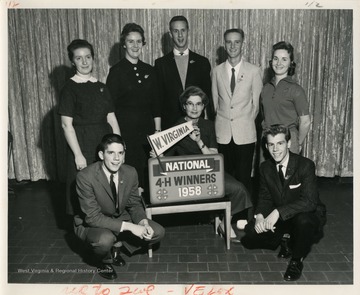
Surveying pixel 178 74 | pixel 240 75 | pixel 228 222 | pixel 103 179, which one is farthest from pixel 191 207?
pixel 178 74

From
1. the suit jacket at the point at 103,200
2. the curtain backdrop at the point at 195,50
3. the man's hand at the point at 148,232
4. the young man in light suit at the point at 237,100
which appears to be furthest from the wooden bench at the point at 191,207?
the curtain backdrop at the point at 195,50

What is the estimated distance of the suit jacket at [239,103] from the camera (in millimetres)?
3936

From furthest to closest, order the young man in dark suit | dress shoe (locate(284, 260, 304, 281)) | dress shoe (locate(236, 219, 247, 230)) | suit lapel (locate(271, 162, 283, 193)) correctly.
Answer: the young man in dark suit → dress shoe (locate(236, 219, 247, 230)) → suit lapel (locate(271, 162, 283, 193)) → dress shoe (locate(284, 260, 304, 281))

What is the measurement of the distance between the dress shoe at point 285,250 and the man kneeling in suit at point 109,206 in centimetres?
112

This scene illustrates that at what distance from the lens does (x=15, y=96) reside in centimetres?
574

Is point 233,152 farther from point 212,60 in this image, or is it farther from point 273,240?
point 212,60

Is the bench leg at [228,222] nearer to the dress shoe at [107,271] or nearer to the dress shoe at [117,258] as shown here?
the dress shoe at [117,258]

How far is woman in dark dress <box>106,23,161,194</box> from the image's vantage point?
12.7 feet

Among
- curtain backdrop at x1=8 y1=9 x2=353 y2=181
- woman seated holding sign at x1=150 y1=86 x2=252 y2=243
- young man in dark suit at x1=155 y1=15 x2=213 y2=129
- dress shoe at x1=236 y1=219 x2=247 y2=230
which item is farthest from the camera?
curtain backdrop at x1=8 y1=9 x2=353 y2=181

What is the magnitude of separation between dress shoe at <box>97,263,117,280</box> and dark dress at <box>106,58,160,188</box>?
103 cm

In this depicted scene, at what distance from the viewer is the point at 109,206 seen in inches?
130

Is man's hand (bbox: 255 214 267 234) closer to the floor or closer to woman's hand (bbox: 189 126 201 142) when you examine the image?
the floor

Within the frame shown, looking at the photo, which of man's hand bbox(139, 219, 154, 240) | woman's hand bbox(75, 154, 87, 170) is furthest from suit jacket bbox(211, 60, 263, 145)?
woman's hand bbox(75, 154, 87, 170)

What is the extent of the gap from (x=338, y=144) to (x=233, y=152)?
2437 millimetres
